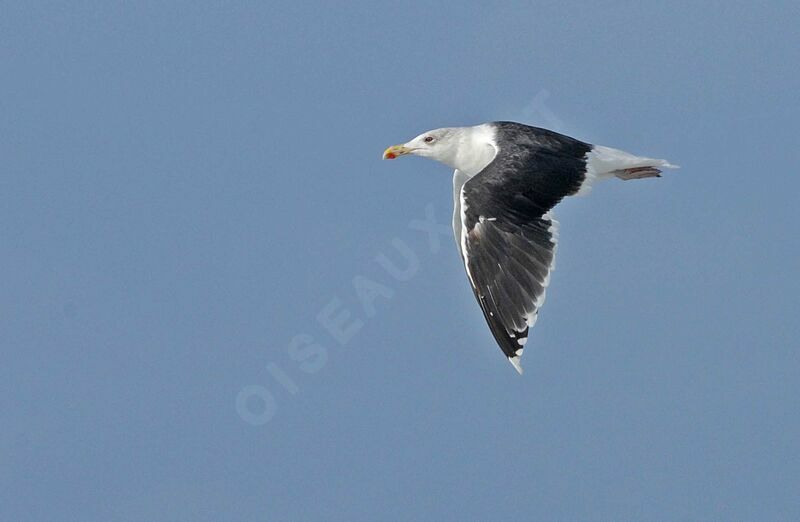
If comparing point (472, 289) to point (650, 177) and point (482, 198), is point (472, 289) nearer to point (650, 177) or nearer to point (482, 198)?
point (482, 198)

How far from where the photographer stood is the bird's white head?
23.5 metres

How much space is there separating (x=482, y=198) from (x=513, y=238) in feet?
2.08

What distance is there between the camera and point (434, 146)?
23750 millimetres

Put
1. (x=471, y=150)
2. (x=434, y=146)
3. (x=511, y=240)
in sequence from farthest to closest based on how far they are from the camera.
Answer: (x=434, y=146) → (x=471, y=150) → (x=511, y=240)

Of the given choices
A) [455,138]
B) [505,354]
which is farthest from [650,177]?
[505,354]

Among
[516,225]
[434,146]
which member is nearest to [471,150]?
[434,146]

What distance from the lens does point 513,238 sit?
20.4 m

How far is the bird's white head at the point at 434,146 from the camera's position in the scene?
23531 millimetres

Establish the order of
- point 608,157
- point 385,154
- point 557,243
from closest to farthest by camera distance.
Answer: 1. point 557,243
2. point 608,157
3. point 385,154

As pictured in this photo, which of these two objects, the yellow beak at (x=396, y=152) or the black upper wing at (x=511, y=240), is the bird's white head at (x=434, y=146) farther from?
the black upper wing at (x=511, y=240)

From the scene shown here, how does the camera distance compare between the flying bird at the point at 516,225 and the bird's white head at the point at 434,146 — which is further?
the bird's white head at the point at 434,146

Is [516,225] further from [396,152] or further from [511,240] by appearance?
[396,152]

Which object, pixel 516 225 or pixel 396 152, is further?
pixel 396 152

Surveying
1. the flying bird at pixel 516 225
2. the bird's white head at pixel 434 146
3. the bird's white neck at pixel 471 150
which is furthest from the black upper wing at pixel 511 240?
the bird's white head at pixel 434 146
